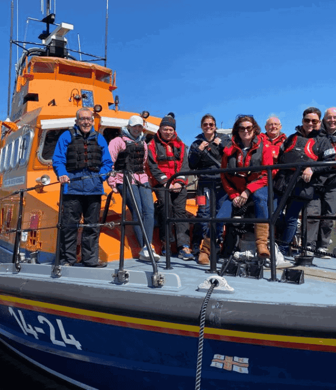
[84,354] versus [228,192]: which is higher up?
[228,192]

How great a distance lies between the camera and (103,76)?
7.32 meters

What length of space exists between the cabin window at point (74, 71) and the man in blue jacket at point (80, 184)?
3572mm

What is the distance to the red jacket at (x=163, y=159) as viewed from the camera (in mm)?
4340

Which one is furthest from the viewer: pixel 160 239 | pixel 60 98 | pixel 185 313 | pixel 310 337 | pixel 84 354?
pixel 60 98

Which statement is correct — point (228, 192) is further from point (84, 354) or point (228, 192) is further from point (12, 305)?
point (12, 305)

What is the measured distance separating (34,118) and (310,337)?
413 centimetres

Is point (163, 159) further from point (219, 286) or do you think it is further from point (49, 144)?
point (219, 286)

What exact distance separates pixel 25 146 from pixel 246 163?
3.03 meters

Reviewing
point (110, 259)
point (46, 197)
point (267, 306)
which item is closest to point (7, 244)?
point (46, 197)

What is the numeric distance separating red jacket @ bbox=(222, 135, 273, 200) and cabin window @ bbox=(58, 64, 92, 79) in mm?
4109

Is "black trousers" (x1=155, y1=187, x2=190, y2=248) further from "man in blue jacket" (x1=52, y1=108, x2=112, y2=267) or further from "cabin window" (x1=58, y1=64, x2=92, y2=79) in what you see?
"cabin window" (x1=58, y1=64, x2=92, y2=79)

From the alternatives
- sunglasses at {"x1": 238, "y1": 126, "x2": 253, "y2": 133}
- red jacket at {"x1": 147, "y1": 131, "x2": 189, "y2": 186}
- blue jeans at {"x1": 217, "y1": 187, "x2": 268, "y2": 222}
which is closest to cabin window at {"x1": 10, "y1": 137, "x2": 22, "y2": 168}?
red jacket at {"x1": 147, "y1": 131, "x2": 189, "y2": 186}

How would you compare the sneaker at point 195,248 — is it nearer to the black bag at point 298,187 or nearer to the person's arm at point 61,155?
the black bag at point 298,187

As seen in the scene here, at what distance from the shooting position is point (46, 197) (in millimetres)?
4605
